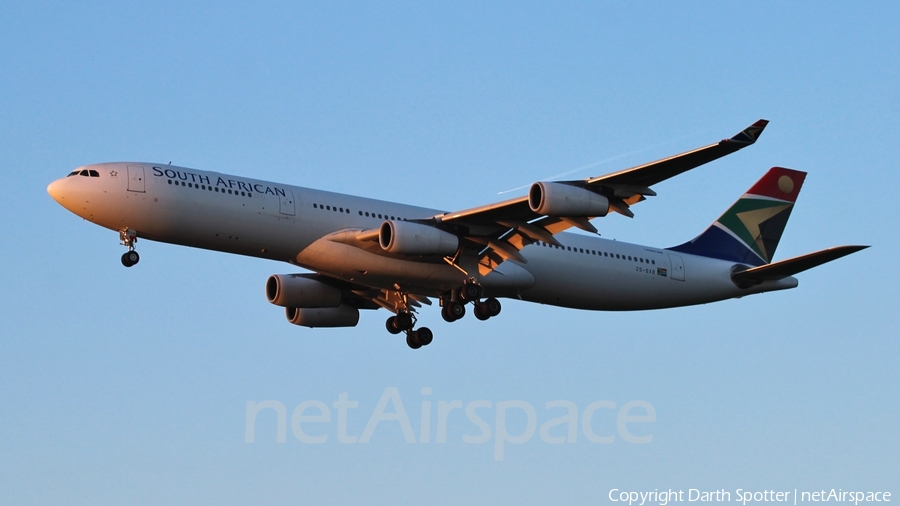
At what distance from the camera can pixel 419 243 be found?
4269 cm

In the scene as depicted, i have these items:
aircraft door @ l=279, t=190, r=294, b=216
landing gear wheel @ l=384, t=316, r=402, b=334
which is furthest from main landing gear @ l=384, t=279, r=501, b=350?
aircraft door @ l=279, t=190, r=294, b=216

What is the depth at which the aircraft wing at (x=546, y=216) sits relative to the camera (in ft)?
124

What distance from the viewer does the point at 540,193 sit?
132ft

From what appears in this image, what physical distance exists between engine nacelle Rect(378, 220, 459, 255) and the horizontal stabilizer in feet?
41.3

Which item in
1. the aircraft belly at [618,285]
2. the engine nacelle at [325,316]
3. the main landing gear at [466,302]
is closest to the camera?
the main landing gear at [466,302]

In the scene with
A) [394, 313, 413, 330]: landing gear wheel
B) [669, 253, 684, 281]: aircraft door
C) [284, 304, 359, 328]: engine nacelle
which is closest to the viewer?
[394, 313, 413, 330]: landing gear wheel

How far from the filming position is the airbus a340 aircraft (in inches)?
1633

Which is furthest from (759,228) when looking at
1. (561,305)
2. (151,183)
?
(151,183)

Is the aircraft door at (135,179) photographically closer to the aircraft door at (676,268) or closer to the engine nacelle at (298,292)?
the engine nacelle at (298,292)

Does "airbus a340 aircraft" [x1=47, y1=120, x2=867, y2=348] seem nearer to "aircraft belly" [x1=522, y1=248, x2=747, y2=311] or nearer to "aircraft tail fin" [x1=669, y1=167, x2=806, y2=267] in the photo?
"aircraft belly" [x1=522, y1=248, x2=747, y2=311]

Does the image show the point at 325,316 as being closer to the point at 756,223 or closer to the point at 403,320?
the point at 403,320

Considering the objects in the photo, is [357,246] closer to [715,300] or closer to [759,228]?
[715,300]

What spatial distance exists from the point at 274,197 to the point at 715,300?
18521 millimetres

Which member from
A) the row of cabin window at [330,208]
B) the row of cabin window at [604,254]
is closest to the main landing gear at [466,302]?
the row of cabin window at [604,254]
